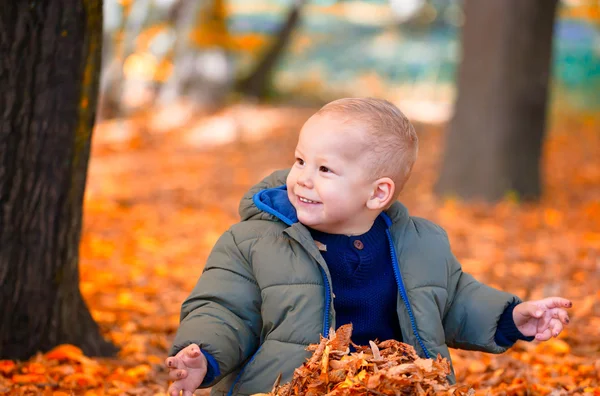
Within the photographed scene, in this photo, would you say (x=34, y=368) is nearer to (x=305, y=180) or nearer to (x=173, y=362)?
(x=173, y=362)

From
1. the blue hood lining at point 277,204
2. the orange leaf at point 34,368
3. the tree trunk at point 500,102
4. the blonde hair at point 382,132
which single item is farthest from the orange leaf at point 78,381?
the tree trunk at point 500,102

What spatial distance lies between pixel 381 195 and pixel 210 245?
403 centimetres

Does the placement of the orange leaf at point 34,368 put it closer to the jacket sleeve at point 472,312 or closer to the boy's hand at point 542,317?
the jacket sleeve at point 472,312

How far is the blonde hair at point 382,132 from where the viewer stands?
2.52 meters

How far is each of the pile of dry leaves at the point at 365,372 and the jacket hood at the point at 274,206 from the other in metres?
0.47

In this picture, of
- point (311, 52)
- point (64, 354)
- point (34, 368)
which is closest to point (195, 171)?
point (64, 354)

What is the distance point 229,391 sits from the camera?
2.58 metres

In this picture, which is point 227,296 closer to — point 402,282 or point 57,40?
point 402,282

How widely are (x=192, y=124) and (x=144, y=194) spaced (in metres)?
6.47

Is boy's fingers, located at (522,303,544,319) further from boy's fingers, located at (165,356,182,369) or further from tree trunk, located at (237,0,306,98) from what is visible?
tree trunk, located at (237,0,306,98)

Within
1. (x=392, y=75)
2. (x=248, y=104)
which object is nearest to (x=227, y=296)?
(x=248, y=104)

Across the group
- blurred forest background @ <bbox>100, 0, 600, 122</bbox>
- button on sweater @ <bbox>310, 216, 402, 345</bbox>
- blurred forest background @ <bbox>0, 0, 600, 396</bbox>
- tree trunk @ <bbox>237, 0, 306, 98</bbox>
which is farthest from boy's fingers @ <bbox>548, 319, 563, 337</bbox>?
tree trunk @ <bbox>237, 0, 306, 98</bbox>

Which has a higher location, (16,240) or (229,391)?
(16,240)

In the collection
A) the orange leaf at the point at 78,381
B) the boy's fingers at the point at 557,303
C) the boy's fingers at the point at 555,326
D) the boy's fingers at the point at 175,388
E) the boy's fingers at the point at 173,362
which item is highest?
the boy's fingers at the point at 557,303
